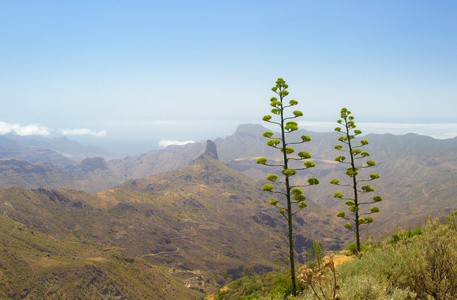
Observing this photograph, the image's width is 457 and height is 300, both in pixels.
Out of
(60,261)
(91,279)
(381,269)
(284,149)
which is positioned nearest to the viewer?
(381,269)

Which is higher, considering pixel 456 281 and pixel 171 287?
pixel 456 281

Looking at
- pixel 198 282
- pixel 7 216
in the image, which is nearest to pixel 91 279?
pixel 198 282

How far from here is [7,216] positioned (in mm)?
190625

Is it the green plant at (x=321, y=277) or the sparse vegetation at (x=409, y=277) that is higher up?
the green plant at (x=321, y=277)

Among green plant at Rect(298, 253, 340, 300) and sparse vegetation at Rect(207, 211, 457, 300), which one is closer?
green plant at Rect(298, 253, 340, 300)

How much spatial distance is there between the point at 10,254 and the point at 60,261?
22488 millimetres

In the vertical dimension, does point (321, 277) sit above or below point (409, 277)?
above

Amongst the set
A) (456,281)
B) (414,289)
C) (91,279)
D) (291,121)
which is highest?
→ (291,121)

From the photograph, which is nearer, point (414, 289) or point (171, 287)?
point (414, 289)

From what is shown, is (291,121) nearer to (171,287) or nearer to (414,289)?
(414,289)

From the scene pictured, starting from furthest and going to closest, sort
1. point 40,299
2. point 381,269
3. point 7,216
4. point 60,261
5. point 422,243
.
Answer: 1. point 7,216
2. point 60,261
3. point 40,299
4. point 422,243
5. point 381,269

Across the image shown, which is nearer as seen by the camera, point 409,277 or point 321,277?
point 321,277

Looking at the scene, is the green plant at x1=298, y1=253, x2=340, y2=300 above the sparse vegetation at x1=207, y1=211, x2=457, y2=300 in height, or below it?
above

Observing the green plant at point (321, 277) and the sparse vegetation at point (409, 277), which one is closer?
the green plant at point (321, 277)
